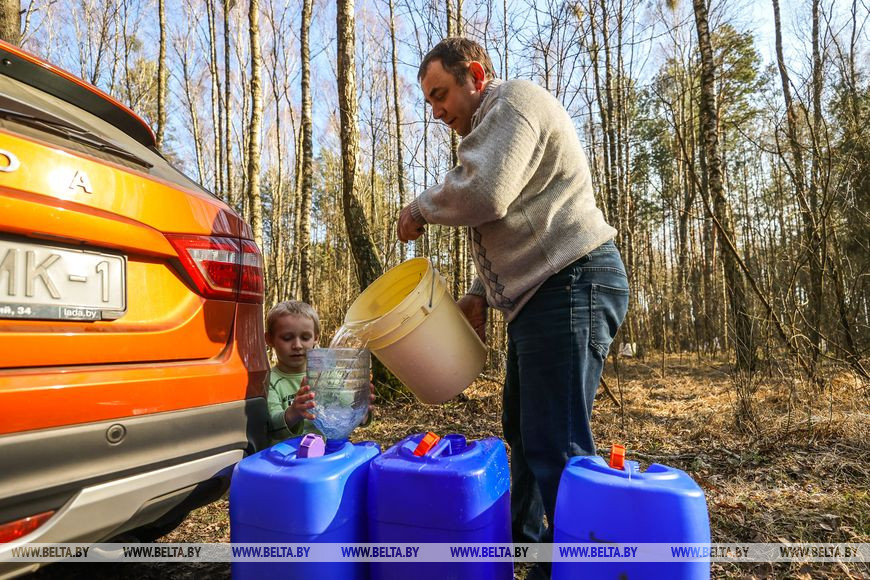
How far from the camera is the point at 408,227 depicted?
6.34ft

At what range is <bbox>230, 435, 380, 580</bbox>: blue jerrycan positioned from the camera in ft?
4.56

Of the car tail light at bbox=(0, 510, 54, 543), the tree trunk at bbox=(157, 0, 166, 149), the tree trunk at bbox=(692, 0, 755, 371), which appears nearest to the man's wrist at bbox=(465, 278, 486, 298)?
the car tail light at bbox=(0, 510, 54, 543)

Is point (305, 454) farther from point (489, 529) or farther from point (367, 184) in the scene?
point (367, 184)

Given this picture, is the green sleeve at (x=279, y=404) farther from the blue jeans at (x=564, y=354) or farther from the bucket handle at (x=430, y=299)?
the blue jeans at (x=564, y=354)

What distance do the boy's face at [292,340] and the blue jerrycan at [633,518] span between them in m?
1.57

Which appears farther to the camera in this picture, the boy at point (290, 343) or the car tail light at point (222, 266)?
the boy at point (290, 343)

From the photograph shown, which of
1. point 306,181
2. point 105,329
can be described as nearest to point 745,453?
point 105,329

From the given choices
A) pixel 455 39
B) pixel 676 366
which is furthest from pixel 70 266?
pixel 676 366

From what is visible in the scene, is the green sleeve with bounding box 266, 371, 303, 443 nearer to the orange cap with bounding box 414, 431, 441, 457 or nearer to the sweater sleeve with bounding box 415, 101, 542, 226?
the orange cap with bounding box 414, 431, 441, 457

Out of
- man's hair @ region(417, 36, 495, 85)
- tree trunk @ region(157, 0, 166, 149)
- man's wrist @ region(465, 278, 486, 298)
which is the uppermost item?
tree trunk @ region(157, 0, 166, 149)

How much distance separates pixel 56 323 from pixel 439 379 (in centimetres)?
131

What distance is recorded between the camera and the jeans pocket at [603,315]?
1.71 metres

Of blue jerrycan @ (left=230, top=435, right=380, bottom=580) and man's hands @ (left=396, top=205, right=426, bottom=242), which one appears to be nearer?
blue jerrycan @ (left=230, top=435, right=380, bottom=580)

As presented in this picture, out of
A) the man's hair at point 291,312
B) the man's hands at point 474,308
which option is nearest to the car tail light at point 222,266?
the man's hair at point 291,312
